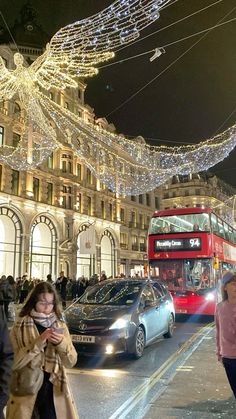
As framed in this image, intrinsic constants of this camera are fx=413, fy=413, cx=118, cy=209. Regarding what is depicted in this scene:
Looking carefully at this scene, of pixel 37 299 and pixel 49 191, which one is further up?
pixel 49 191

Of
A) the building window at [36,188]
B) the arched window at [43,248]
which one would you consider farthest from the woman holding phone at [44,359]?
the building window at [36,188]

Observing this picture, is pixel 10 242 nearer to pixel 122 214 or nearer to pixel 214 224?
pixel 214 224

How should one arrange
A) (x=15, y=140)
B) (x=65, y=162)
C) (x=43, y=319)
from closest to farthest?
(x=43, y=319), (x=15, y=140), (x=65, y=162)

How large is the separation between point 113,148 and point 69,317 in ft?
132

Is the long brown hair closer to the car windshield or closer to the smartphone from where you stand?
the smartphone

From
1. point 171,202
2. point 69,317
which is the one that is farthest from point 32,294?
point 171,202

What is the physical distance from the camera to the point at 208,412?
18.0 feet

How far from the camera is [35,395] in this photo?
328cm

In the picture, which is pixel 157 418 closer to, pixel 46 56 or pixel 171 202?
pixel 46 56

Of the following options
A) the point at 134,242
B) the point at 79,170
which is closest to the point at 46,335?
the point at 79,170

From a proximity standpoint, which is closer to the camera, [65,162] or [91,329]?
[91,329]

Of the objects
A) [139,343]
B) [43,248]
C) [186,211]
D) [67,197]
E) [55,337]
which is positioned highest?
[67,197]

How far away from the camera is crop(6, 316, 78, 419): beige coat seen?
325cm

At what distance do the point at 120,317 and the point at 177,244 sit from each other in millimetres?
8315
